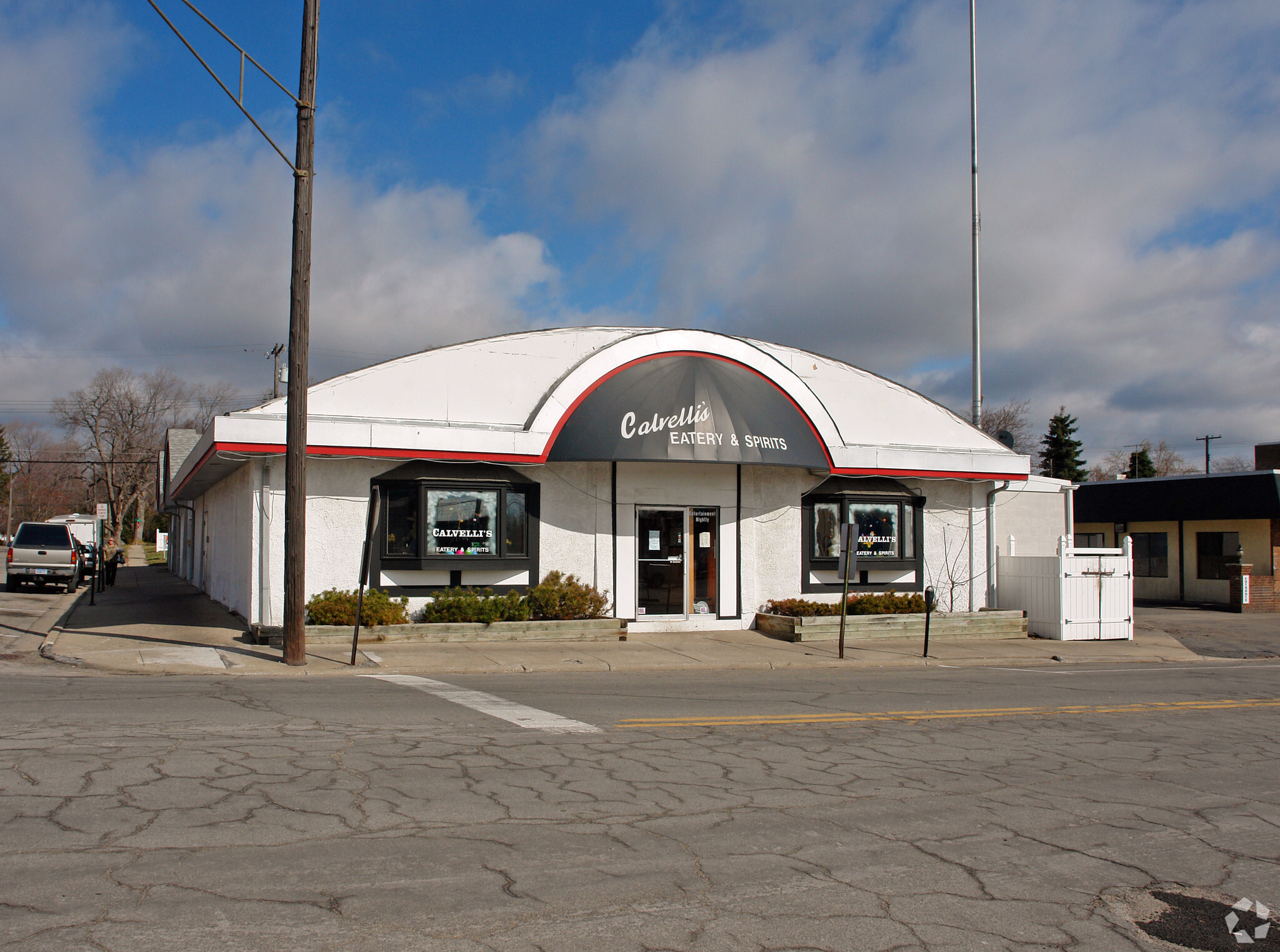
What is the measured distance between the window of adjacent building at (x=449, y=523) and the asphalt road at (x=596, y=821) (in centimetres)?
634

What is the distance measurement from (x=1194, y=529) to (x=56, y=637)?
31.3m

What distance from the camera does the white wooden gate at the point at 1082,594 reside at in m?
20.1

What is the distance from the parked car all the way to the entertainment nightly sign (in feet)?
61.4

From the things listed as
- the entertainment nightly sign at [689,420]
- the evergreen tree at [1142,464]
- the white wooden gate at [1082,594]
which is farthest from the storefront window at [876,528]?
the evergreen tree at [1142,464]

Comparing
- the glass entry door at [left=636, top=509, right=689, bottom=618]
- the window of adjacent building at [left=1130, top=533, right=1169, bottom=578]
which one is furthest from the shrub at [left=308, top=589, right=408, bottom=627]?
the window of adjacent building at [left=1130, top=533, right=1169, bottom=578]

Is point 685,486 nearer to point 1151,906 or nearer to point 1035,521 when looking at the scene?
point 1035,521

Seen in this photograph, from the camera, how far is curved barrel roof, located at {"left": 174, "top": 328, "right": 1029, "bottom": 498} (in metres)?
A: 16.2

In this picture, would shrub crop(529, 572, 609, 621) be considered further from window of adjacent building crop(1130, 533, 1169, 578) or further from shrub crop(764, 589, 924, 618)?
window of adjacent building crop(1130, 533, 1169, 578)

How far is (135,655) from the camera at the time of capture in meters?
13.8

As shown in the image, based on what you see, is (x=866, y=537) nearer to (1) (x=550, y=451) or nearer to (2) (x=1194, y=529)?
(1) (x=550, y=451)

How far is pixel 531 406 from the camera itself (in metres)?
17.9

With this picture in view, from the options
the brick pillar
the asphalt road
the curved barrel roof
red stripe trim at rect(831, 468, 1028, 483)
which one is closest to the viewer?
the asphalt road

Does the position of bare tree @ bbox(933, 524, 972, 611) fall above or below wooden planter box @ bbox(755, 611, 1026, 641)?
above

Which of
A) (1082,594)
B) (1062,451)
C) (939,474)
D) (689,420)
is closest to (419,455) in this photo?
(689,420)
